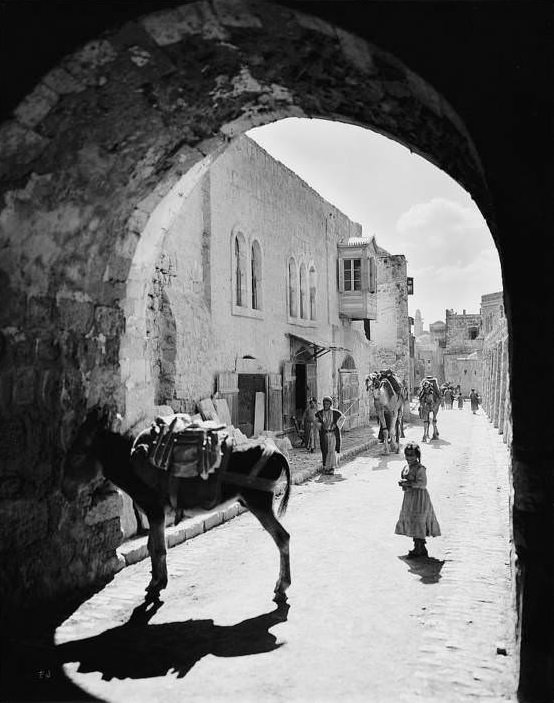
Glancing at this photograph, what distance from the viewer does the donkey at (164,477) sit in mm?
5004

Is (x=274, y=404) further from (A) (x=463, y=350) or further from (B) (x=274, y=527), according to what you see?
(A) (x=463, y=350)

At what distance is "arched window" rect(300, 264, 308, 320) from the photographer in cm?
1791

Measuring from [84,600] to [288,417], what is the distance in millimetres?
11232

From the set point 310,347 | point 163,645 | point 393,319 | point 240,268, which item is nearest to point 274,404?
point 310,347

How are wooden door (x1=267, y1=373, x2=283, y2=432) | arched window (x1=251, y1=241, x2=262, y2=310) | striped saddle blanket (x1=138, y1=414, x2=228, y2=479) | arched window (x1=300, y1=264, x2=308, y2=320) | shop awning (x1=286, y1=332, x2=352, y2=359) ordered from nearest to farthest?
striped saddle blanket (x1=138, y1=414, x2=228, y2=479) → arched window (x1=251, y1=241, x2=262, y2=310) → wooden door (x1=267, y1=373, x2=283, y2=432) → shop awning (x1=286, y1=332, x2=352, y2=359) → arched window (x1=300, y1=264, x2=308, y2=320)

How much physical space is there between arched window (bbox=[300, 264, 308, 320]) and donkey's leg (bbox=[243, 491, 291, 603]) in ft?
42.6

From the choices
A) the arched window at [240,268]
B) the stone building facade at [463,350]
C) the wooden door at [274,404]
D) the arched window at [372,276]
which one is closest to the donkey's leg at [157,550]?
the arched window at [240,268]

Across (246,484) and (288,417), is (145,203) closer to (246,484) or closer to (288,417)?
(246,484)

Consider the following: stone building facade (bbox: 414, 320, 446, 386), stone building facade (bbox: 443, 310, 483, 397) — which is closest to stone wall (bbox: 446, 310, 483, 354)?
stone building facade (bbox: 443, 310, 483, 397)

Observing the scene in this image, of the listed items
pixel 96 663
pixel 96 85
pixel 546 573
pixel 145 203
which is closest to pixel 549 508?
pixel 546 573

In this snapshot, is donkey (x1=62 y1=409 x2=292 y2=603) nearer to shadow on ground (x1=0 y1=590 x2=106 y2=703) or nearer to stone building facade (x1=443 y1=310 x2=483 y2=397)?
shadow on ground (x1=0 y1=590 x2=106 y2=703)

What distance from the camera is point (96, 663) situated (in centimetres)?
412

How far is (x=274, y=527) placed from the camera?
5.14 metres

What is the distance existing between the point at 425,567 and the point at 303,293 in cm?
1273
